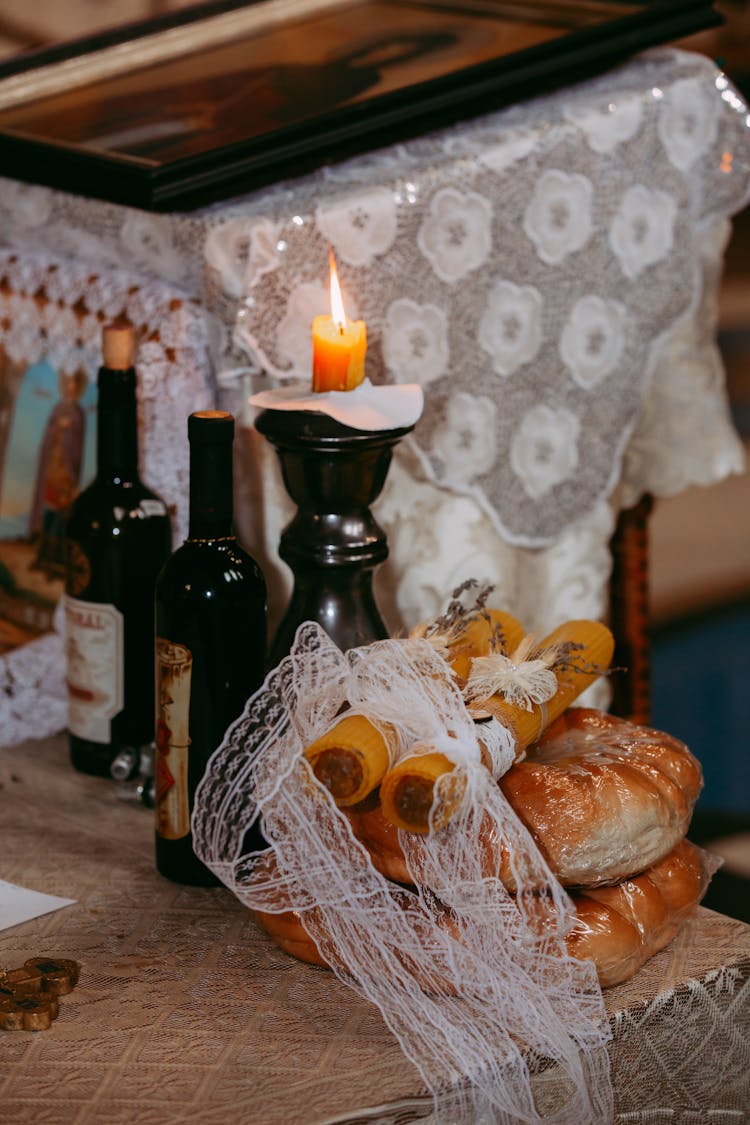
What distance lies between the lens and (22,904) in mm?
1138

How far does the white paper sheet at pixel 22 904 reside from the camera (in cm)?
112

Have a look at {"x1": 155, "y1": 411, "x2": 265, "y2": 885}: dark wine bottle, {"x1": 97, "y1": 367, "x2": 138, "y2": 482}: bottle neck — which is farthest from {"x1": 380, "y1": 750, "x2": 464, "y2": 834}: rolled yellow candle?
{"x1": 97, "y1": 367, "x2": 138, "y2": 482}: bottle neck

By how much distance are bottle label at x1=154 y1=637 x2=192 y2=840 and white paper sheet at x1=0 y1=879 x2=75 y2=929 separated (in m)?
0.09

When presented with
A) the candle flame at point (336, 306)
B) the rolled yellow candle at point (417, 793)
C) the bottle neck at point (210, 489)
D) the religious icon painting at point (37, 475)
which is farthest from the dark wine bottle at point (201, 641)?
the religious icon painting at point (37, 475)

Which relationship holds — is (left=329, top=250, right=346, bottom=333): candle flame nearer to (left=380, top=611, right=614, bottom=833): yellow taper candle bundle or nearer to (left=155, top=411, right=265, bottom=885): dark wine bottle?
(left=155, top=411, right=265, bottom=885): dark wine bottle

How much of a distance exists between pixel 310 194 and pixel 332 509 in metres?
0.35

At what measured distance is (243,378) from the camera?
137 cm

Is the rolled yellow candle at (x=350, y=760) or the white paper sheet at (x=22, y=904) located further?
the white paper sheet at (x=22, y=904)

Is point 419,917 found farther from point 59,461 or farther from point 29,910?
point 59,461

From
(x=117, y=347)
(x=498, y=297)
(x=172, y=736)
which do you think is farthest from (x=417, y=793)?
(x=498, y=297)

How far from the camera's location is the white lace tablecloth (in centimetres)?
137

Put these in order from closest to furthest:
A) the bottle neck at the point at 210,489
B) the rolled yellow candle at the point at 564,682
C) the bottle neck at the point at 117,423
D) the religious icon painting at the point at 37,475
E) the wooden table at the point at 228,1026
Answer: the wooden table at the point at 228,1026 → the rolled yellow candle at the point at 564,682 → the bottle neck at the point at 210,489 → the bottle neck at the point at 117,423 → the religious icon painting at the point at 37,475

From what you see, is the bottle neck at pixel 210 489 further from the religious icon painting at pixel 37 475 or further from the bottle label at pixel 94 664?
the religious icon painting at pixel 37 475

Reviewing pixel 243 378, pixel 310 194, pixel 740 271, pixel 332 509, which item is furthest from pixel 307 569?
pixel 740 271
